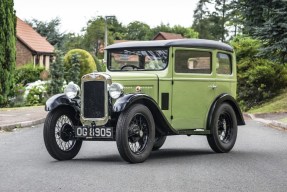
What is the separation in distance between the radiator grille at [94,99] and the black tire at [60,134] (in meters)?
0.48

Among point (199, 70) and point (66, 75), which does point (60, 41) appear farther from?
point (199, 70)

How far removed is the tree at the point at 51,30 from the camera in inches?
2943

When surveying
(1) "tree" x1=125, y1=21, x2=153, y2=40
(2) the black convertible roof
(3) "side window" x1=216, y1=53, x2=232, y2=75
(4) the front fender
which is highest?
(1) "tree" x1=125, y1=21, x2=153, y2=40

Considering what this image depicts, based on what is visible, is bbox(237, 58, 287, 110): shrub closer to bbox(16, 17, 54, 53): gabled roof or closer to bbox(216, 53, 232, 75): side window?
bbox(216, 53, 232, 75): side window

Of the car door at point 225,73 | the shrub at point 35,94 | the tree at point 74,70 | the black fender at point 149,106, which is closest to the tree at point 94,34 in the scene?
the tree at point 74,70

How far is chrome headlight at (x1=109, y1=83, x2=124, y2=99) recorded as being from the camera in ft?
34.7

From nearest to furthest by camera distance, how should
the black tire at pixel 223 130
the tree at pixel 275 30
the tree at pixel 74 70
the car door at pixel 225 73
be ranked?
the black tire at pixel 223 130 < the car door at pixel 225 73 < the tree at pixel 275 30 < the tree at pixel 74 70

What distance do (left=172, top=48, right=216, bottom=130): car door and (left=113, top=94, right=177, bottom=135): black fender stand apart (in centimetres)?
35

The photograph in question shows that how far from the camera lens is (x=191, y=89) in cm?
1209

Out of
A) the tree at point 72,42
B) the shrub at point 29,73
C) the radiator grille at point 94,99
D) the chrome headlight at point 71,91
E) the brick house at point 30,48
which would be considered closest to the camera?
the radiator grille at point 94,99

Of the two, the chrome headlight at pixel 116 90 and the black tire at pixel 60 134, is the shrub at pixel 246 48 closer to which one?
the black tire at pixel 60 134

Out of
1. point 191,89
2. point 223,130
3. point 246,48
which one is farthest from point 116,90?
point 246,48

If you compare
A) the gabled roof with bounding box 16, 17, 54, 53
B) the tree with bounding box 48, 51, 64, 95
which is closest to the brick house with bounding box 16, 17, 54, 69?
the gabled roof with bounding box 16, 17, 54, 53

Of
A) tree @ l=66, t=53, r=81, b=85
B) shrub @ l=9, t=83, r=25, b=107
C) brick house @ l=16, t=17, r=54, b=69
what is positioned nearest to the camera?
shrub @ l=9, t=83, r=25, b=107
